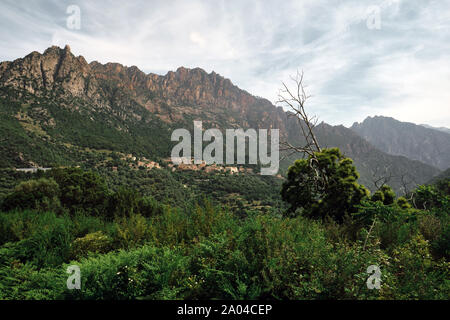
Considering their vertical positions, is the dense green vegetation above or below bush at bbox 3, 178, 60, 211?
above

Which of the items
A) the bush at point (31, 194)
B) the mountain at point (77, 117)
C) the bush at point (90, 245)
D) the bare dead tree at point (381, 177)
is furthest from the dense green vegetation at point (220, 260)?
the mountain at point (77, 117)

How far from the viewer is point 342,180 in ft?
24.6

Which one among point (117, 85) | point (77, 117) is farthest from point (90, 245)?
point (117, 85)

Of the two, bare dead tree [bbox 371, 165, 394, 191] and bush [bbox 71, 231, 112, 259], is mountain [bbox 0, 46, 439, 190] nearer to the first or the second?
bare dead tree [bbox 371, 165, 394, 191]

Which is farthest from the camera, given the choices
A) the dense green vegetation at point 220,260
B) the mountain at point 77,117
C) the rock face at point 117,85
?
the rock face at point 117,85

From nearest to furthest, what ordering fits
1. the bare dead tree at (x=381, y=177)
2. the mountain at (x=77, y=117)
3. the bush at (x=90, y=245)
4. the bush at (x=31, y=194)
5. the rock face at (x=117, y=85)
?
the bush at (x=90, y=245)
the bare dead tree at (x=381, y=177)
the bush at (x=31, y=194)
the mountain at (x=77, y=117)
the rock face at (x=117, y=85)

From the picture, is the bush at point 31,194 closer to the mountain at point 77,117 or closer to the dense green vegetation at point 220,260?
the dense green vegetation at point 220,260

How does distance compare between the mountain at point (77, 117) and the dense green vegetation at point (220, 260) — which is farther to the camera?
the mountain at point (77, 117)

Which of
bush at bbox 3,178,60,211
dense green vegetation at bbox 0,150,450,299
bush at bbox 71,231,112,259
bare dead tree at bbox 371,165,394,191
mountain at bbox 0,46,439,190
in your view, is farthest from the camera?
mountain at bbox 0,46,439,190

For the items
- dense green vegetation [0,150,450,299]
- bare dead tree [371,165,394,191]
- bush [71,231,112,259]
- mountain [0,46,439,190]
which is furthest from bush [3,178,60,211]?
Answer: mountain [0,46,439,190]
